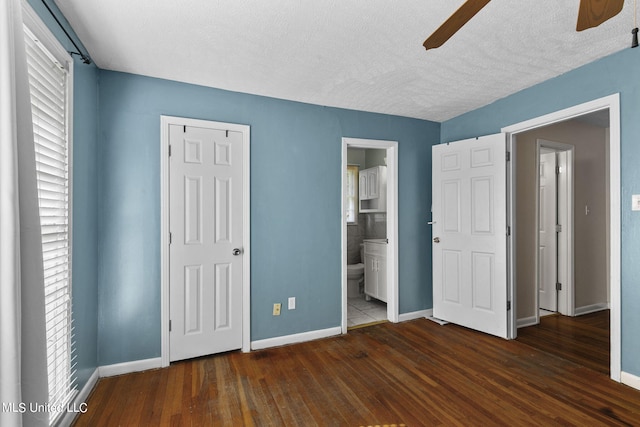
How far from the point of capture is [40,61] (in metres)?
1.60

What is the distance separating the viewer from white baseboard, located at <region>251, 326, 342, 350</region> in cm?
294

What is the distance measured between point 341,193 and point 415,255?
127 cm

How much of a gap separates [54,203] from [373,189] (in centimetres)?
374

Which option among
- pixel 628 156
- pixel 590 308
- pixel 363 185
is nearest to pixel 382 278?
pixel 363 185

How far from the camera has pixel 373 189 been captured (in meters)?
4.65

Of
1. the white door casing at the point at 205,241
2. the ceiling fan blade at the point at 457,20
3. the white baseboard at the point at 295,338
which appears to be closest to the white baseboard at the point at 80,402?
the white door casing at the point at 205,241

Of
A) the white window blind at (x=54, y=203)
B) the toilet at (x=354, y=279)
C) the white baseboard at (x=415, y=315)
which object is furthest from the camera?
the toilet at (x=354, y=279)

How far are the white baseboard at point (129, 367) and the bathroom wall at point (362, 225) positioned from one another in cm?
308

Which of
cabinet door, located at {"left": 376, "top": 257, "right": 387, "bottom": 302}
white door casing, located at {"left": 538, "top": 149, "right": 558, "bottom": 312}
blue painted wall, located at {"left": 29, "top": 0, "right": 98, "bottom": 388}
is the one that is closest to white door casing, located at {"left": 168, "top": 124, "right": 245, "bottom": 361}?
blue painted wall, located at {"left": 29, "top": 0, "right": 98, "bottom": 388}

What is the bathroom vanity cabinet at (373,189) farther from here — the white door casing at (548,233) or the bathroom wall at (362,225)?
the white door casing at (548,233)

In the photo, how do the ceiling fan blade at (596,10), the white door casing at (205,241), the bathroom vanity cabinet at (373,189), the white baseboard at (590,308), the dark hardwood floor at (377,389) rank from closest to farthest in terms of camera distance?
the ceiling fan blade at (596,10)
the dark hardwood floor at (377,389)
the white door casing at (205,241)
the white baseboard at (590,308)
the bathroom vanity cabinet at (373,189)

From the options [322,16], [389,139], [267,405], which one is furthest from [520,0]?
[267,405]

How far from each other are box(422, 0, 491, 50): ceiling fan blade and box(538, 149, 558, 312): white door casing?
3483 mm

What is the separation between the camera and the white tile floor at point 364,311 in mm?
3686
